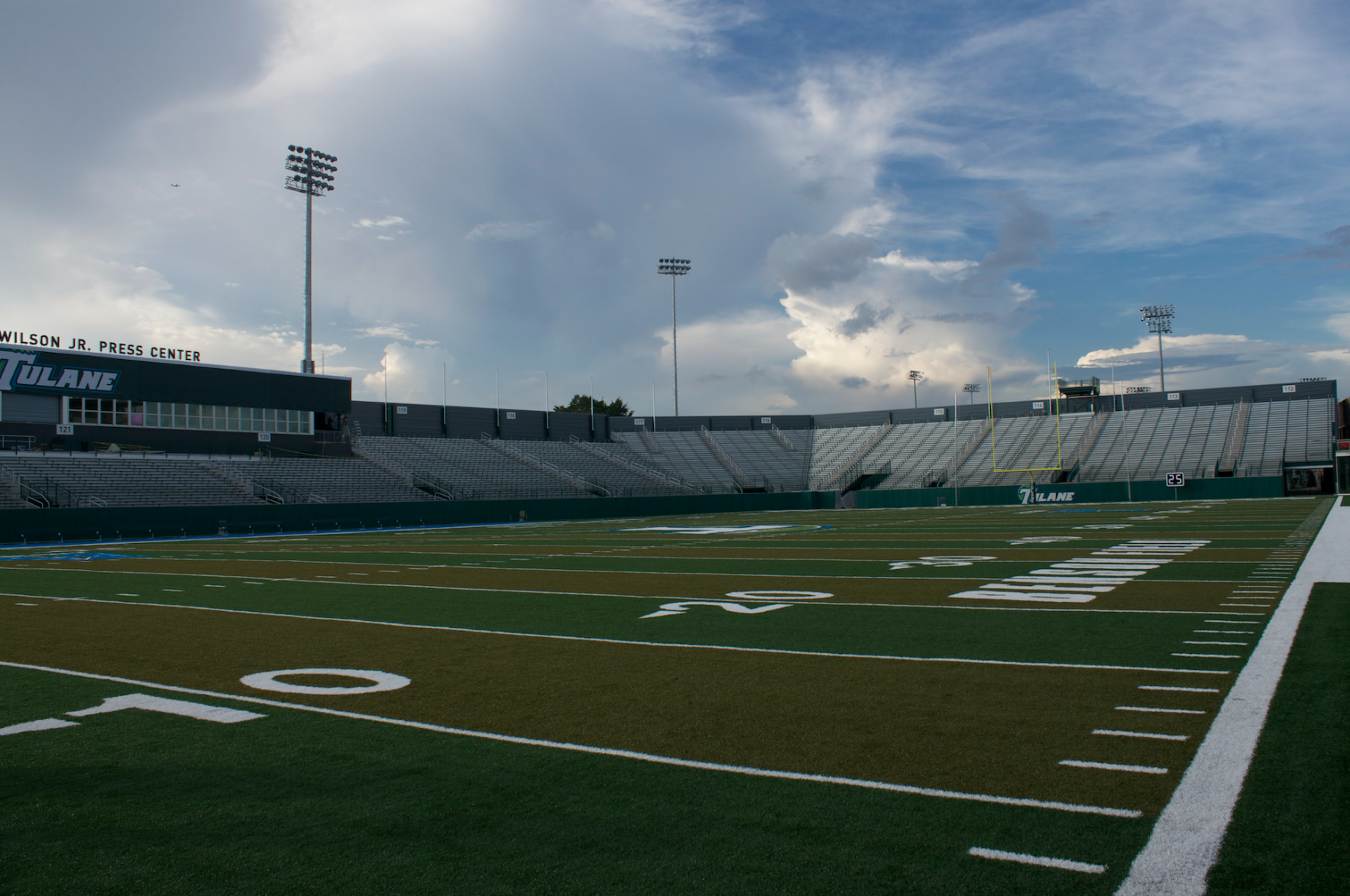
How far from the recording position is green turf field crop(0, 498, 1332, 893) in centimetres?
325

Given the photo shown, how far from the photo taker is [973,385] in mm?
80875

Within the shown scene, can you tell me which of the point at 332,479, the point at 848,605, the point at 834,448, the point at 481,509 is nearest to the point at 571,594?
the point at 848,605

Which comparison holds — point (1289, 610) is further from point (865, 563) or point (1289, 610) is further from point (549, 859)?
point (549, 859)

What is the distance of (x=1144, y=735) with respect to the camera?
15.1ft

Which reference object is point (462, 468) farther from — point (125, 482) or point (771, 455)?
point (771, 455)

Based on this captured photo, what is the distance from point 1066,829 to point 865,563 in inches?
456

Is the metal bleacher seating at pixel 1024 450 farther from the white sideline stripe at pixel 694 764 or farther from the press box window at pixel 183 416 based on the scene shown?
the white sideline stripe at pixel 694 764

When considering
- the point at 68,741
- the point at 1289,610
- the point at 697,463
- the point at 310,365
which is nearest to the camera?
the point at 68,741

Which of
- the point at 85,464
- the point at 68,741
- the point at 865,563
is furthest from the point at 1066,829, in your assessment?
the point at 85,464

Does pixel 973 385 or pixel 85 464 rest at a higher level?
pixel 973 385

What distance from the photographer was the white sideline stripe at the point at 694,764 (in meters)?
3.67

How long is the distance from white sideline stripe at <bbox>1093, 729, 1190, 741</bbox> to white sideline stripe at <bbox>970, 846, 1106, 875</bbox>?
1704 millimetres

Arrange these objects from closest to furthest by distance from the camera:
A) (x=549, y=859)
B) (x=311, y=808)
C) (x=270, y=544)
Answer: (x=549, y=859), (x=311, y=808), (x=270, y=544)

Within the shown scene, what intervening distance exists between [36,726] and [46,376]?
38919mm
